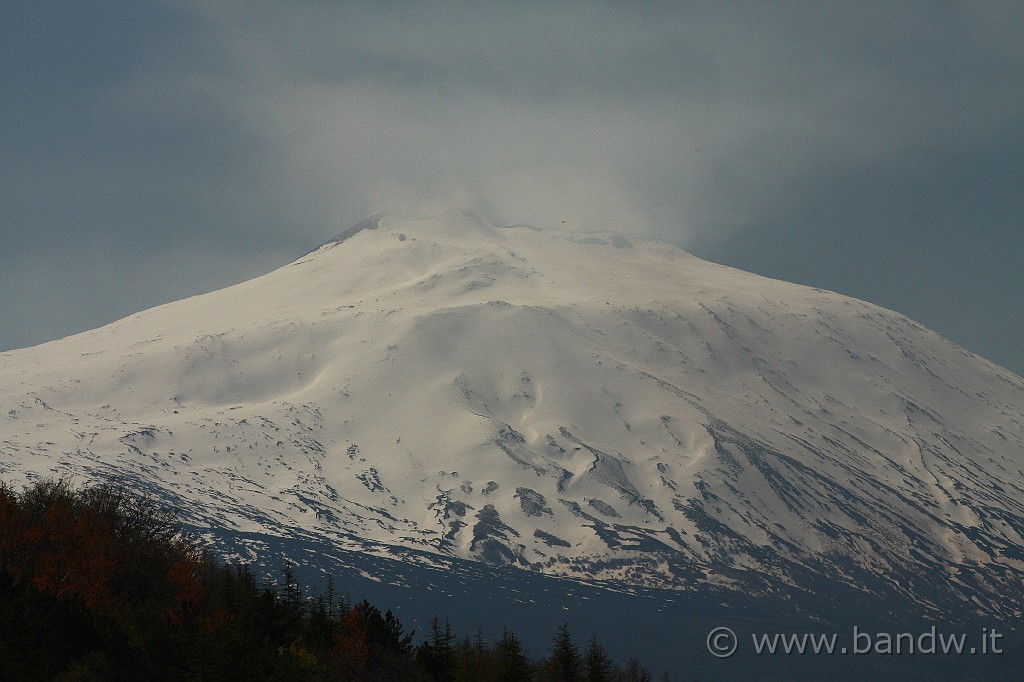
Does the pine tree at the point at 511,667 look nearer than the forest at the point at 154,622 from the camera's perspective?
No

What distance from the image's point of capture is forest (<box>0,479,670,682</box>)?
66.1m

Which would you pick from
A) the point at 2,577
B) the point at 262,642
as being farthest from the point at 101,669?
the point at 262,642

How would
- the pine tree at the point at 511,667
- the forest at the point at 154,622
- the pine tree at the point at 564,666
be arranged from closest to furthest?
the forest at the point at 154,622, the pine tree at the point at 511,667, the pine tree at the point at 564,666

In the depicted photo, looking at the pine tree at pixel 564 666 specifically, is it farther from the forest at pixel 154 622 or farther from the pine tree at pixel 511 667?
the pine tree at pixel 511 667

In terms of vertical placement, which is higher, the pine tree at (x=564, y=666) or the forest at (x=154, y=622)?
the forest at (x=154, y=622)

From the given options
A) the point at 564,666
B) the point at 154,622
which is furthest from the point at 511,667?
the point at 154,622

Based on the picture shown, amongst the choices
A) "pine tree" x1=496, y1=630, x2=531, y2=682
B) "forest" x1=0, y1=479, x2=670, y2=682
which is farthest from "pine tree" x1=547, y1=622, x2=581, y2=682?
"pine tree" x1=496, y1=630, x2=531, y2=682

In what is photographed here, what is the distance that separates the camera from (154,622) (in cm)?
8094

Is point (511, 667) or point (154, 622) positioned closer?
point (154, 622)

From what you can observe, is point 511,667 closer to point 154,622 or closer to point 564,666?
point 564,666

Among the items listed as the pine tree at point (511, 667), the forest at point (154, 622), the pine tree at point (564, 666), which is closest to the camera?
the forest at point (154, 622)

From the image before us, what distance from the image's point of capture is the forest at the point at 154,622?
66062mm

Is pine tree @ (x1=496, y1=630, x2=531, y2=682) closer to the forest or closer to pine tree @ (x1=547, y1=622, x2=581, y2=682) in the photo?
the forest

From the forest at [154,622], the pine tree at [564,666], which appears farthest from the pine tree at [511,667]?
the pine tree at [564,666]
